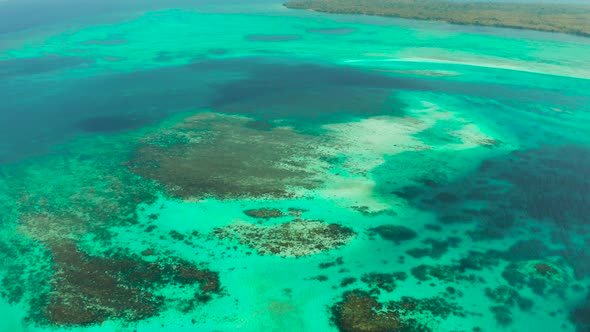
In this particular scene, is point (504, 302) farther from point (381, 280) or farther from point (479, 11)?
point (479, 11)

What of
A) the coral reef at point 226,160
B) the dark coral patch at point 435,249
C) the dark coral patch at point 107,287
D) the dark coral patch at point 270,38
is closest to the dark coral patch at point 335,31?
the dark coral patch at point 270,38

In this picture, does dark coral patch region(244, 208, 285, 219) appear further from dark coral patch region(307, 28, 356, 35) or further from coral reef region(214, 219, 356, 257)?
dark coral patch region(307, 28, 356, 35)

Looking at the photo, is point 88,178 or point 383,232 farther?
point 88,178

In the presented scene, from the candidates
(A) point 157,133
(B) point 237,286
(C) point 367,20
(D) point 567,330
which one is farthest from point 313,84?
(C) point 367,20

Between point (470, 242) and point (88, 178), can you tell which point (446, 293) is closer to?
point (470, 242)

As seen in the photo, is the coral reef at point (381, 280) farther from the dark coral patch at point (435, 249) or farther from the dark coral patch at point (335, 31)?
the dark coral patch at point (335, 31)

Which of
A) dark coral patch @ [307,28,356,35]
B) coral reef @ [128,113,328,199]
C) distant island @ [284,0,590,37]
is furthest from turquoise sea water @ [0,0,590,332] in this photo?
distant island @ [284,0,590,37]
